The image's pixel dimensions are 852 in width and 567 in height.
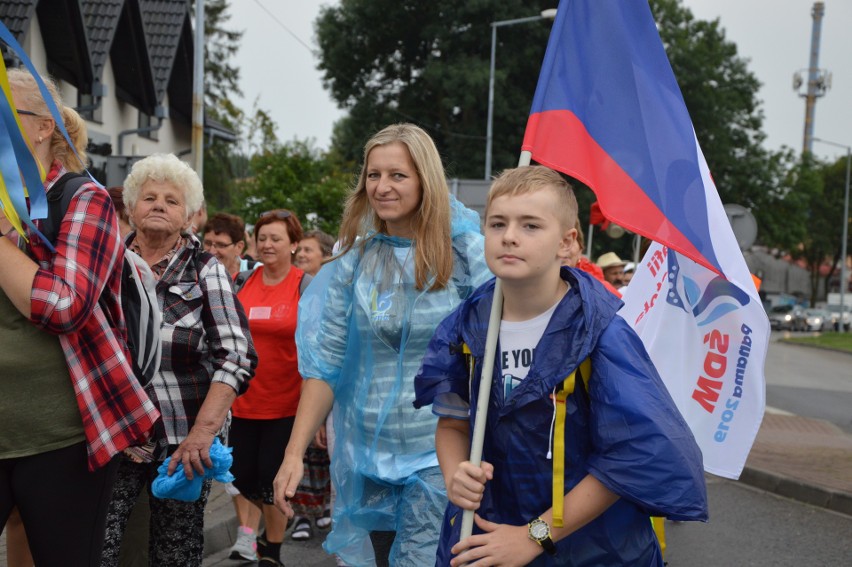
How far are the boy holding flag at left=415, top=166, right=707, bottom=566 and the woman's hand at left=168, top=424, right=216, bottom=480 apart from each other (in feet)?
3.97

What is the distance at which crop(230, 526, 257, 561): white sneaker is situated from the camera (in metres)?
5.77

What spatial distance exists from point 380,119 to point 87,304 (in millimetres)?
31160

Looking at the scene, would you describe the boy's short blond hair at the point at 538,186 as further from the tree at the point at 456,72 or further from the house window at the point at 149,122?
the tree at the point at 456,72

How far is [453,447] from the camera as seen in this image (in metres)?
2.63

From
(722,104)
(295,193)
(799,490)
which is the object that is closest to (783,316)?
(722,104)

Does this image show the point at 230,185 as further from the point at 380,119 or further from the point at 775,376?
the point at 775,376

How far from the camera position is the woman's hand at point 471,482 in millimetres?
2361

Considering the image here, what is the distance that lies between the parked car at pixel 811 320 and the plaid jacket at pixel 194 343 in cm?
6150

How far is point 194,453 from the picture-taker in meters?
3.46

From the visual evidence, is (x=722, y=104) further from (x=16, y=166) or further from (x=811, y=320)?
(x=16, y=166)

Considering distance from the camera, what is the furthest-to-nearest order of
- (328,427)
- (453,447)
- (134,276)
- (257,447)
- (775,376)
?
(775,376)
(328,427)
(257,447)
(134,276)
(453,447)

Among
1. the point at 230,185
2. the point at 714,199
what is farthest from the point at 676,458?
the point at 230,185

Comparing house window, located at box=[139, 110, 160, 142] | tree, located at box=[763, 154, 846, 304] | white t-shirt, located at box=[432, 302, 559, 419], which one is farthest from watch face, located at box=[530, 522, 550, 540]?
tree, located at box=[763, 154, 846, 304]

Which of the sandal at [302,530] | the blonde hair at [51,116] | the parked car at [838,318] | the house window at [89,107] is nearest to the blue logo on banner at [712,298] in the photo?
the blonde hair at [51,116]
